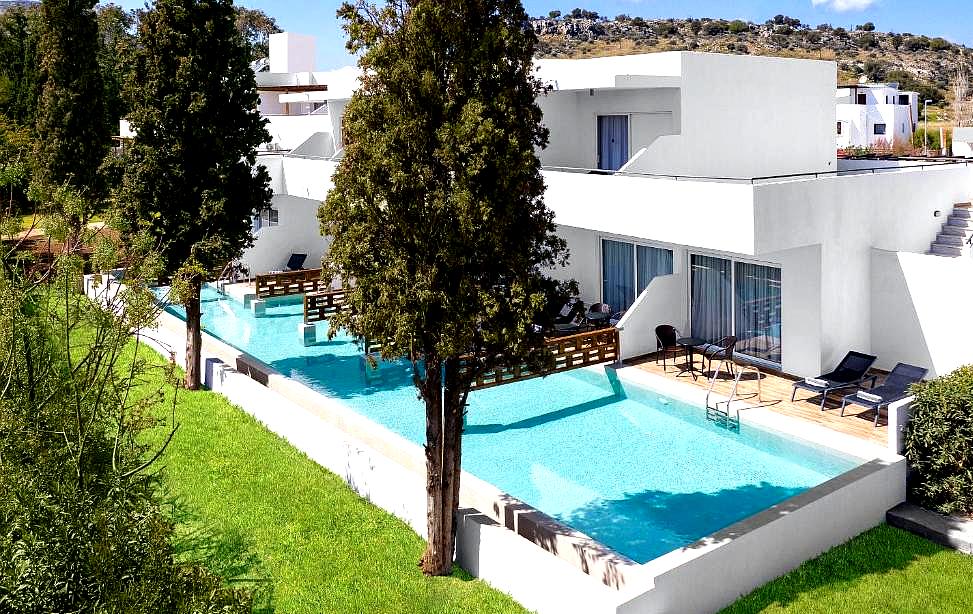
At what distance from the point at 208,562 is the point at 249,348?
43.4 ft

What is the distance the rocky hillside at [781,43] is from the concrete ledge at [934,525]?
9473 centimetres

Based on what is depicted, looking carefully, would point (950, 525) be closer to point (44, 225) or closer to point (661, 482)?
point (661, 482)

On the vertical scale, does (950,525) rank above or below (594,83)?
below

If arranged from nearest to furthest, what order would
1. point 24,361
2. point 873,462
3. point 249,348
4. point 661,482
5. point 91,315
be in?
point 24,361 → point 91,315 → point 873,462 → point 661,482 → point 249,348

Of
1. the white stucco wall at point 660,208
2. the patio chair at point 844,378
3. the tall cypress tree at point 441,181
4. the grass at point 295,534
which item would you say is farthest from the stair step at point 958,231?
the grass at point 295,534

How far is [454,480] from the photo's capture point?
11773mm

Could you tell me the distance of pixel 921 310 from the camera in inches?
714

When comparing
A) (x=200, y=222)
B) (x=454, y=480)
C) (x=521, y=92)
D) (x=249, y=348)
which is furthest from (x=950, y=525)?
(x=249, y=348)

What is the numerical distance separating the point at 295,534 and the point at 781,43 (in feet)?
390

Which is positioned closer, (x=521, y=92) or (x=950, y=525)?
(x=521, y=92)

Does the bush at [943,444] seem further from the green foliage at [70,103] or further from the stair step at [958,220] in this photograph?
the green foliage at [70,103]

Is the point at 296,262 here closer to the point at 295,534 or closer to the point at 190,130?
the point at 190,130

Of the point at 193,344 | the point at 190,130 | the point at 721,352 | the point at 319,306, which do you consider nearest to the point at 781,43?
the point at 319,306

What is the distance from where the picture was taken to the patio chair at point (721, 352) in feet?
64.0
